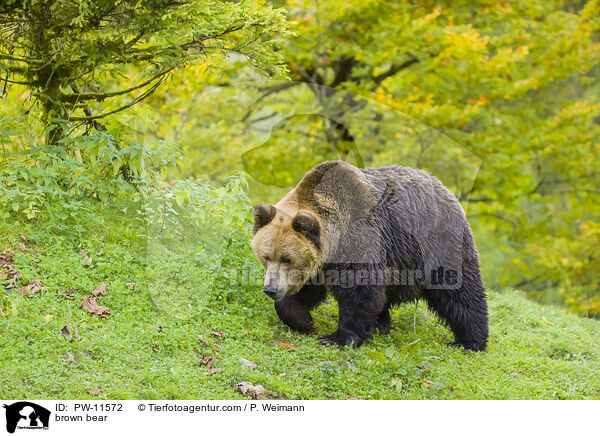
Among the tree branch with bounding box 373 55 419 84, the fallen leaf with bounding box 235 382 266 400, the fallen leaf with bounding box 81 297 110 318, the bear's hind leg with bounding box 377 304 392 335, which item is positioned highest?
the tree branch with bounding box 373 55 419 84

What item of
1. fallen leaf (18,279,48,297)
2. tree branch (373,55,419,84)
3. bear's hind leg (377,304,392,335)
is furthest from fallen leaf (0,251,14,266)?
tree branch (373,55,419,84)

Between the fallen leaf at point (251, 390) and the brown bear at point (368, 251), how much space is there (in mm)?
802

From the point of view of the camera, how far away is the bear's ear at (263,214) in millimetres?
5188

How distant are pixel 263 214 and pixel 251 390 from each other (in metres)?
1.49

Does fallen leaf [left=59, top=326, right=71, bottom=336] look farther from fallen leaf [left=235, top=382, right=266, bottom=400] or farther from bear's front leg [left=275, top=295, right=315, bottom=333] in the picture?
bear's front leg [left=275, top=295, right=315, bottom=333]

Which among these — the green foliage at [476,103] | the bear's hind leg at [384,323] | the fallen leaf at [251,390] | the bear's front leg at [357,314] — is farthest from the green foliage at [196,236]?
the green foliage at [476,103]

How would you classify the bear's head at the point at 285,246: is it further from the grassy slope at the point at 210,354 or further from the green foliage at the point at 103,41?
the green foliage at the point at 103,41

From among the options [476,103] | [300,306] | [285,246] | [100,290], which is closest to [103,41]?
[100,290]

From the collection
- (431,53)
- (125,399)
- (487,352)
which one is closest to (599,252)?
(431,53)

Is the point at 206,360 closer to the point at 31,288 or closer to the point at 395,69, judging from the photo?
the point at 31,288

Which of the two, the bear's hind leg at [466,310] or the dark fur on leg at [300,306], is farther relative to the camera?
the bear's hind leg at [466,310]

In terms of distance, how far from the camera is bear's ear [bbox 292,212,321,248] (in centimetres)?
509

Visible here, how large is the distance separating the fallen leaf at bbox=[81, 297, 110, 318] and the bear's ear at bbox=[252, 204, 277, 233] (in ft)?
5.12
